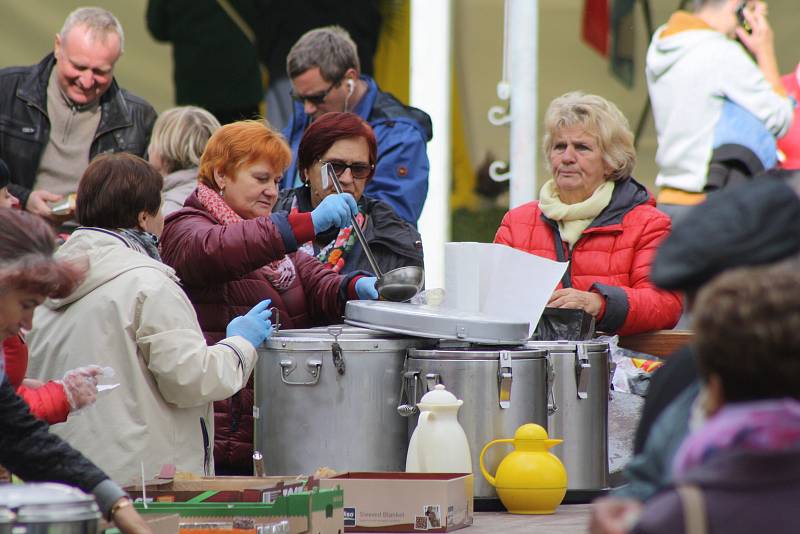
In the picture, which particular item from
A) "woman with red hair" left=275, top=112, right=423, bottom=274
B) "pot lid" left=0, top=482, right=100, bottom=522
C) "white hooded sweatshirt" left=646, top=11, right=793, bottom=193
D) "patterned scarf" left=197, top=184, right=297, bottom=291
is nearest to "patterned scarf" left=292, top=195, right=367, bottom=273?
"woman with red hair" left=275, top=112, right=423, bottom=274

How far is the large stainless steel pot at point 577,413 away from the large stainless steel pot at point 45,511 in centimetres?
181

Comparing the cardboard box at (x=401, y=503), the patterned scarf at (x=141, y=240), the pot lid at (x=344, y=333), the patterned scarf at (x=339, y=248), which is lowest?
the cardboard box at (x=401, y=503)

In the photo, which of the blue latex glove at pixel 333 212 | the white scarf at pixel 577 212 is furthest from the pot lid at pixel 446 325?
the white scarf at pixel 577 212

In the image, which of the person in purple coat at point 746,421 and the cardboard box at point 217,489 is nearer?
the person in purple coat at point 746,421

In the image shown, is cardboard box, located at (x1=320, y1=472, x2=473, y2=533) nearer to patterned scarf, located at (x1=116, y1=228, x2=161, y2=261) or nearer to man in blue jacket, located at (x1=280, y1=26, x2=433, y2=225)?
patterned scarf, located at (x1=116, y1=228, x2=161, y2=261)

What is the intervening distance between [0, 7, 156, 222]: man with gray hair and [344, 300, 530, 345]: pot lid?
2.15m

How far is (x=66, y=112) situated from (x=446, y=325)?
8.26 feet

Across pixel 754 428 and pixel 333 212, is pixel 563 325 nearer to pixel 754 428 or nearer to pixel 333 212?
pixel 333 212

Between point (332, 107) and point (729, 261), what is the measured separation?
385 cm

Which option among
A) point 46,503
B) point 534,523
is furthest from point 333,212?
point 46,503

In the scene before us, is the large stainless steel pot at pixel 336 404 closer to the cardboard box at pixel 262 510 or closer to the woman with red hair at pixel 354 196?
the cardboard box at pixel 262 510

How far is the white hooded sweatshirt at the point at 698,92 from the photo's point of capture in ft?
19.5

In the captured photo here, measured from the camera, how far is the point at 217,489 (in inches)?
122

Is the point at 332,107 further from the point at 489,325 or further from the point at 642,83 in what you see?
the point at 642,83
